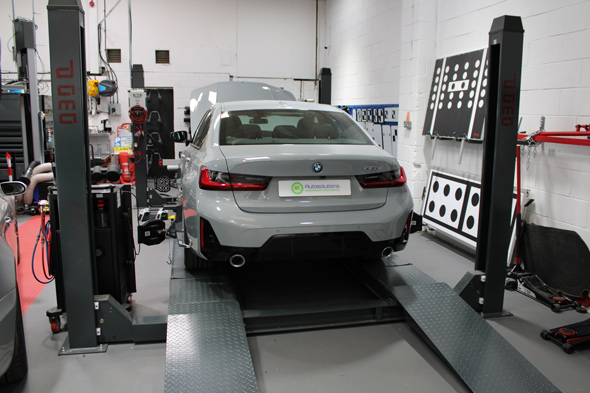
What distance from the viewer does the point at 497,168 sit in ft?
10.6

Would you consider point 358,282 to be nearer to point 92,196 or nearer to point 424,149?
point 92,196

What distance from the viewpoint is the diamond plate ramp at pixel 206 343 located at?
7.49 ft

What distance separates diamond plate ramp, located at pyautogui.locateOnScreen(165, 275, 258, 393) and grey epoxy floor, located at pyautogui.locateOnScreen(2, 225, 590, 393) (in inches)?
8.0

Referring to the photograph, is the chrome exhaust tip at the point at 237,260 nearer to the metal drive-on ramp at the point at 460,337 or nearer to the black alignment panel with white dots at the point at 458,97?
the metal drive-on ramp at the point at 460,337

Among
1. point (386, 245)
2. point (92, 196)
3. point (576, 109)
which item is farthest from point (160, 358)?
point (576, 109)

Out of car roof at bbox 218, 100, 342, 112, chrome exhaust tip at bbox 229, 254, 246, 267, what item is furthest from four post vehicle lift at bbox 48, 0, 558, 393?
car roof at bbox 218, 100, 342, 112

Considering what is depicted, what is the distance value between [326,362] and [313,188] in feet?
3.48

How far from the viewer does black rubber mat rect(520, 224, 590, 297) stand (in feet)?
11.7

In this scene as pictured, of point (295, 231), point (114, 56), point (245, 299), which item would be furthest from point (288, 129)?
point (114, 56)

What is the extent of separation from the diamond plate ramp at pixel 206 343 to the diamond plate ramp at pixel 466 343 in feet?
3.78

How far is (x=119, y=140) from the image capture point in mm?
8945

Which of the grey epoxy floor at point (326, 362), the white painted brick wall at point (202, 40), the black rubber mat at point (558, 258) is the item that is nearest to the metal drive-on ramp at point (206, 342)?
the grey epoxy floor at point (326, 362)

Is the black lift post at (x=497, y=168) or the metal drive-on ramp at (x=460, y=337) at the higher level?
the black lift post at (x=497, y=168)

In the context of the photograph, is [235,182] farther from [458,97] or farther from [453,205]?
[458,97]
